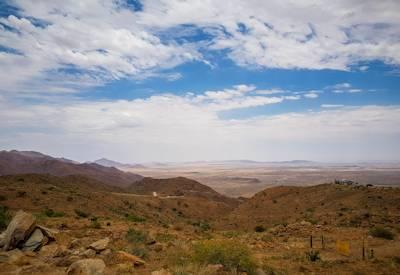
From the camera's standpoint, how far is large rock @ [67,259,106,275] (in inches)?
411

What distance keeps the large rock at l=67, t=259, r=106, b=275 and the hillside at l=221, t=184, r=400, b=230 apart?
23639mm

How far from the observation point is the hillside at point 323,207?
30.8 m

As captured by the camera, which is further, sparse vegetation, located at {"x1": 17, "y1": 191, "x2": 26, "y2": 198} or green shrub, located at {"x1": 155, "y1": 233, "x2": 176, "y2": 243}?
sparse vegetation, located at {"x1": 17, "y1": 191, "x2": 26, "y2": 198}

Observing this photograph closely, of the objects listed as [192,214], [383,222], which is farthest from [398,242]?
[192,214]

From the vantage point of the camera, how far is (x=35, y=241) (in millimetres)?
13891

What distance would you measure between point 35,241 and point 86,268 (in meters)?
4.52

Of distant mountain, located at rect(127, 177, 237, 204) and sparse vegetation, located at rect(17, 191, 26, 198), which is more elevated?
sparse vegetation, located at rect(17, 191, 26, 198)

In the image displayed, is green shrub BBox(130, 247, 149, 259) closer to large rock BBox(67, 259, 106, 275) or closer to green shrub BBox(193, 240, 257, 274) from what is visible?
green shrub BBox(193, 240, 257, 274)

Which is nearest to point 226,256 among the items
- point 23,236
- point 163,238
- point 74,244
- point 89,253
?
point 89,253

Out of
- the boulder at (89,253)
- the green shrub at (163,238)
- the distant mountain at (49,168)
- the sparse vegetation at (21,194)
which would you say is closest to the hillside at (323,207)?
the green shrub at (163,238)

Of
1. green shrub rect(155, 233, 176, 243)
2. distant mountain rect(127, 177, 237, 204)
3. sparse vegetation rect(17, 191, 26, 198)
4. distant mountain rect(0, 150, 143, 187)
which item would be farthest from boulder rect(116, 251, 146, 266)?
distant mountain rect(0, 150, 143, 187)

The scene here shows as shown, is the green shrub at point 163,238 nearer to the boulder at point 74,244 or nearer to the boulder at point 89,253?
the boulder at point 74,244

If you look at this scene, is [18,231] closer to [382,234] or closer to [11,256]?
[11,256]

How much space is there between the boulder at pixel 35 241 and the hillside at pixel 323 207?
23131 millimetres
